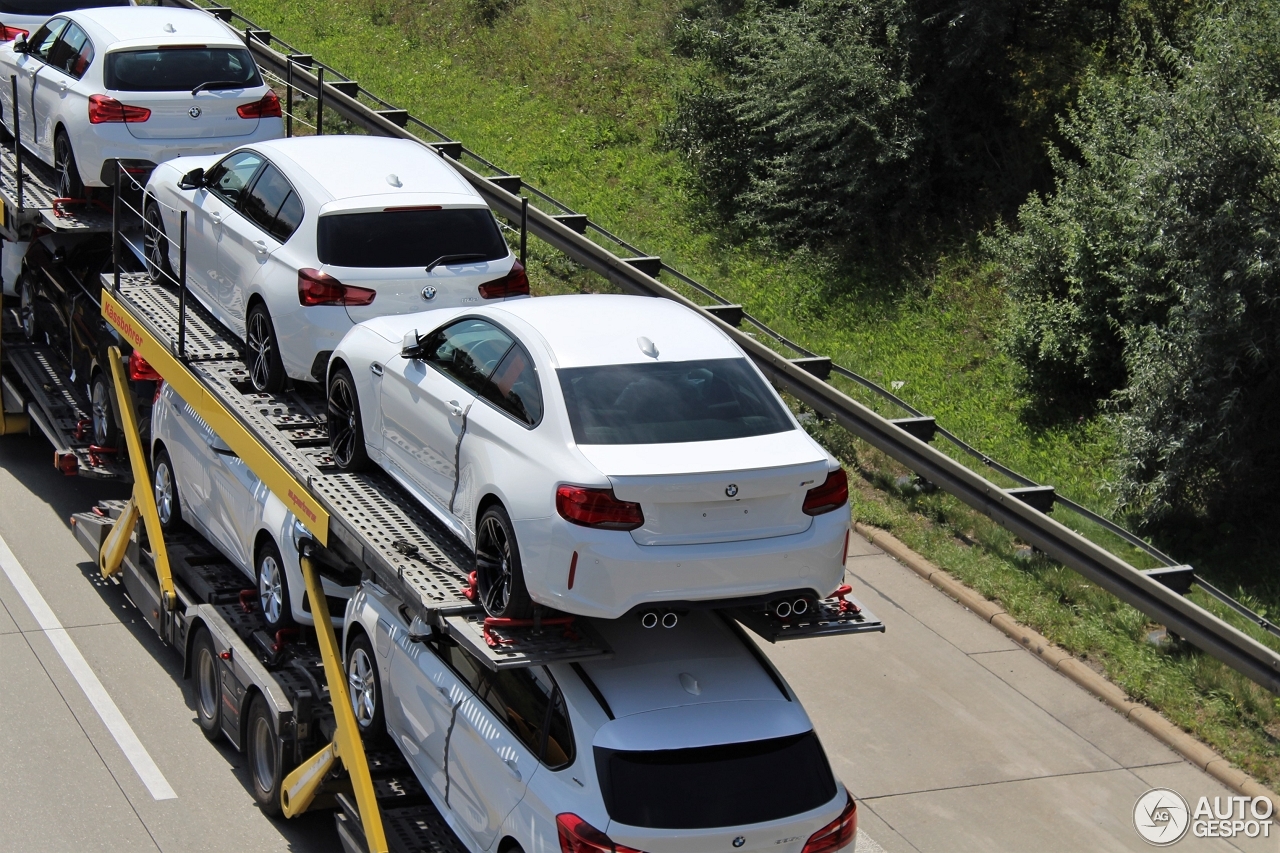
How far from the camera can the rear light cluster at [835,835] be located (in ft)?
21.9

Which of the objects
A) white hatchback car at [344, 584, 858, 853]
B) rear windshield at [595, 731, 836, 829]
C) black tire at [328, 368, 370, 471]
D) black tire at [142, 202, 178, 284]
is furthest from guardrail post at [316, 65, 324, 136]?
rear windshield at [595, 731, 836, 829]

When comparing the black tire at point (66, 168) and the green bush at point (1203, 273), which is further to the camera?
the black tire at point (66, 168)

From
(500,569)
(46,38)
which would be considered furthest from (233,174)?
(500,569)

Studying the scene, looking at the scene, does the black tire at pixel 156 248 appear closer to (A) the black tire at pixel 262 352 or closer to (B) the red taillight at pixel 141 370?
(B) the red taillight at pixel 141 370

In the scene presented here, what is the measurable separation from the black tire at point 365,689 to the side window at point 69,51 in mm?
6654

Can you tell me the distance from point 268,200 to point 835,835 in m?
5.71

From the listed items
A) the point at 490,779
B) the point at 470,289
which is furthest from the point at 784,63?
the point at 490,779

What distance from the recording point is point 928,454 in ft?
41.3

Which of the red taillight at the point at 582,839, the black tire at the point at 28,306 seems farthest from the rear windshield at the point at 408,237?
the black tire at the point at 28,306

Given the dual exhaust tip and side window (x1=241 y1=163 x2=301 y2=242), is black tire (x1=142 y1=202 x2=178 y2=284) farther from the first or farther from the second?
the dual exhaust tip

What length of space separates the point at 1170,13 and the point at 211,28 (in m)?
9.74

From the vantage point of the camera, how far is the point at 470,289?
964 centimetres

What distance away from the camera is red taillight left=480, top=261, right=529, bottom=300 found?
9734 mm

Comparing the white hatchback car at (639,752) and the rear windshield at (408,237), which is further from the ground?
the rear windshield at (408,237)
